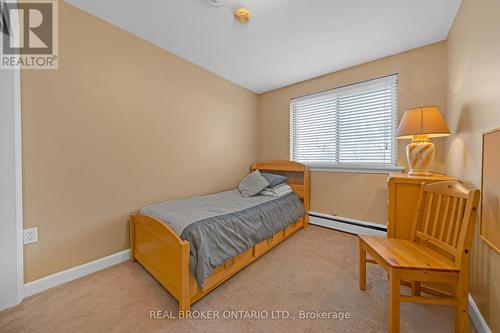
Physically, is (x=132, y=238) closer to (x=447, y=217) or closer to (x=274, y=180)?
(x=274, y=180)

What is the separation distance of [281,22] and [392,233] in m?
2.21

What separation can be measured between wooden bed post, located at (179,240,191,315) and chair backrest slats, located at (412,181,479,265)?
1.67m

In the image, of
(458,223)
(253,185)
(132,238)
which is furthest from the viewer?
(253,185)

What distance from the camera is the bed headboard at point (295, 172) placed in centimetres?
301

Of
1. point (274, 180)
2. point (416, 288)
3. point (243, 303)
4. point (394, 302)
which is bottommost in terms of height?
point (243, 303)

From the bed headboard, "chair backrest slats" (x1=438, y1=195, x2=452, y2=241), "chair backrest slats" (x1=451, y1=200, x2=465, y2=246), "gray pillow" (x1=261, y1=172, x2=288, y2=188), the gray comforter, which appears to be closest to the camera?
"chair backrest slats" (x1=451, y1=200, x2=465, y2=246)

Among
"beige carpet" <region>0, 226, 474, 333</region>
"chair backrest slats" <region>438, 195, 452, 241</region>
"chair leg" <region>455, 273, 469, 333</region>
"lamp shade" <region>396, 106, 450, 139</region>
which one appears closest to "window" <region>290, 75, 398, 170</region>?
"lamp shade" <region>396, 106, 450, 139</region>

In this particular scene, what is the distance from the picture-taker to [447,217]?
1.35 metres

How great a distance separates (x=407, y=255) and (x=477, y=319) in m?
0.56

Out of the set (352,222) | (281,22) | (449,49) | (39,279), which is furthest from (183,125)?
(449,49)

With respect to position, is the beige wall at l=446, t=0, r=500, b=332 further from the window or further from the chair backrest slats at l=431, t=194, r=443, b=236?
the window

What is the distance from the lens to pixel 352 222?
2.72 metres

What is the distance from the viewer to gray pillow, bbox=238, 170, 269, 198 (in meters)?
2.70

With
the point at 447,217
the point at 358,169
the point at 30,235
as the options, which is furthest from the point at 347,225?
the point at 30,235
